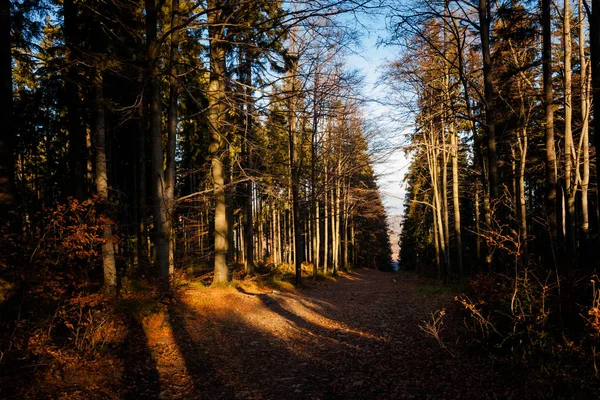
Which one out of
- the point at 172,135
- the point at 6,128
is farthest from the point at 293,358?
the point at 6,128

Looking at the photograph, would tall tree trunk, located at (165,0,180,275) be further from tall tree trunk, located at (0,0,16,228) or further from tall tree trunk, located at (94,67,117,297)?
tall tree trunk, located at (0,0,16,228)

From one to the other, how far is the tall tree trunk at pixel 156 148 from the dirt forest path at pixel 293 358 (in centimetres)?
139

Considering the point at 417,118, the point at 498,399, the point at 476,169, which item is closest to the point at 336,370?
the point at 498,399

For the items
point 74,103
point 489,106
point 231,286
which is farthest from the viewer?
point 231,286

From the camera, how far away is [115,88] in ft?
36.5

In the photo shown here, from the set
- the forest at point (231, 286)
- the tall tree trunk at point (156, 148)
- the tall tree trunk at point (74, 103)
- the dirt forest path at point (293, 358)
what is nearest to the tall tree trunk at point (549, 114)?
the forest at point (231, 286)

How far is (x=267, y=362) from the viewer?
625 centimetres

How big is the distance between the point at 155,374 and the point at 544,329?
5.85m

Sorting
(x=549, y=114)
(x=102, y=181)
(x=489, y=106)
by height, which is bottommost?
(x=102, y=181)

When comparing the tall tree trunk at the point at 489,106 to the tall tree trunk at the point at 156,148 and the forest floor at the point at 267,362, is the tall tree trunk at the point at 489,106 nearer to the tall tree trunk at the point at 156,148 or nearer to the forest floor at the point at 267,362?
the forest floor at the point at 267,362

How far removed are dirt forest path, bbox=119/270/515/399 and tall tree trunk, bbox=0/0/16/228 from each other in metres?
3.26

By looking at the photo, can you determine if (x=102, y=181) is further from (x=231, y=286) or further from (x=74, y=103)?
(x=231, y=286)

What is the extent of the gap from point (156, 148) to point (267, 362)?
5.00 m

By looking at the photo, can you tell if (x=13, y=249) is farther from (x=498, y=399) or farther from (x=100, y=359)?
(x=498, y=399)
